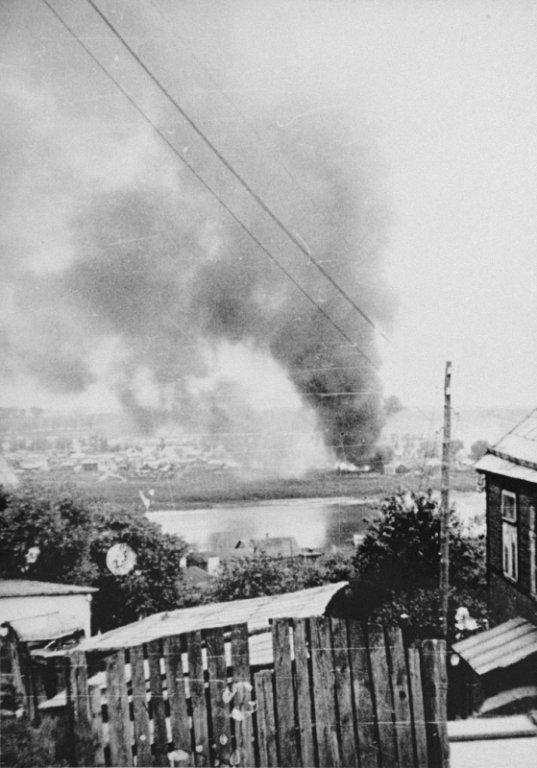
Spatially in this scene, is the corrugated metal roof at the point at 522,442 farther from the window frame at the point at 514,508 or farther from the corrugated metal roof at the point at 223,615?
the corrugated metal roof at the point at 223,615

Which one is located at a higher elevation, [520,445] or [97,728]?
[520,445]

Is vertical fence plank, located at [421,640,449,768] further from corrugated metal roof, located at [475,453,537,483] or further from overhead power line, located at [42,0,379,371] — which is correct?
overhead power line, located at [42,0,379,371]

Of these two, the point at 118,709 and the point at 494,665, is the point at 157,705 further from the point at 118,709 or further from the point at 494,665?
the point at 494,665

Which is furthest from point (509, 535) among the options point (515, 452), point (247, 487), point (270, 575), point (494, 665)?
point (247, 487)

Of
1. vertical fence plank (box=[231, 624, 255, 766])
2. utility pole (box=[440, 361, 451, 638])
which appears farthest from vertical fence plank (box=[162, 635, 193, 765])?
utility pole (box=[440, 361, 451, 638])

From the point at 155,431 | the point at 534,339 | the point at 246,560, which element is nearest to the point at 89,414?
the point at 155,431

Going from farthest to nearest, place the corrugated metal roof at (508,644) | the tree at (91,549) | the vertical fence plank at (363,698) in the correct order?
1. the tree at (91,549)
2. the vertical fence plank at (363,698)
3. the corrugated metal roof at (508,644)

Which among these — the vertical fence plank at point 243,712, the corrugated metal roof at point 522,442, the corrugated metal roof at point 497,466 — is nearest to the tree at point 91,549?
the vertical fence plank at point 243,712
